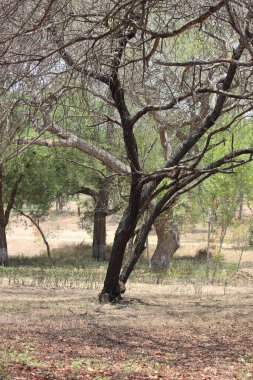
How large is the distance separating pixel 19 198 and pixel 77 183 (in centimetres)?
315

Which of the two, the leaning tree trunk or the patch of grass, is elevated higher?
the leaning tree trunk

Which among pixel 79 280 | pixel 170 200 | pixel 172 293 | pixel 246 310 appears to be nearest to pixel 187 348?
pixel 246 310

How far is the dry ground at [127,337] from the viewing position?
5.91m

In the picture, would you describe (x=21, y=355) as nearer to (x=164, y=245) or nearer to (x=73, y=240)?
(x=164, y=245)

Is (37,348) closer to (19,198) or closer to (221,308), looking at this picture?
(221,308)

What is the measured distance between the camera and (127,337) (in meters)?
7.96

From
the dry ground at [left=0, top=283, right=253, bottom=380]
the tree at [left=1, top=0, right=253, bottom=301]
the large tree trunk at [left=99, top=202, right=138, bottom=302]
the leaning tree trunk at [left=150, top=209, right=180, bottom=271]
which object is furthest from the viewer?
the leaning tree trunk at [left=150, top=209, right=180, bottom=271]

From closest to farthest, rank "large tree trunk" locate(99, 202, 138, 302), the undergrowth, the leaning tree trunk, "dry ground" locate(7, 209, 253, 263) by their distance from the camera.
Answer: "large tree trunk" locate(99, 202, 138, 302)
the undergrowth
the leaning tree trunk
"dry ground" locate(7, 209, 253, 263)

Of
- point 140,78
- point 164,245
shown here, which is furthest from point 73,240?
point 140,78

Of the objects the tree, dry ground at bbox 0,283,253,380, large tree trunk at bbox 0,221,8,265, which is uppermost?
the tree

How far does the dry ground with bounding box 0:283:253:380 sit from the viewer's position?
19.4 feet

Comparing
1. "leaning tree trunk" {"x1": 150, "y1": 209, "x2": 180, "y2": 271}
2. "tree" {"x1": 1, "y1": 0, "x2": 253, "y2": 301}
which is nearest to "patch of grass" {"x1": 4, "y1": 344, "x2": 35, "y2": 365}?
"tree" {"x1": 1, "y1": 0, "x2": 253, "y2": 301}

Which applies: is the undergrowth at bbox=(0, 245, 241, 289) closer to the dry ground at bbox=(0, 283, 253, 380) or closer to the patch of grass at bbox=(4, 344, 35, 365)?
the dry ground at bbox=(0, 283, 253, 380)

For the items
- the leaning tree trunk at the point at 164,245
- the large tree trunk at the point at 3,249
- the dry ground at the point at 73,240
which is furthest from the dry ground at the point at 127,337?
the dry ground at the point at 73,240
